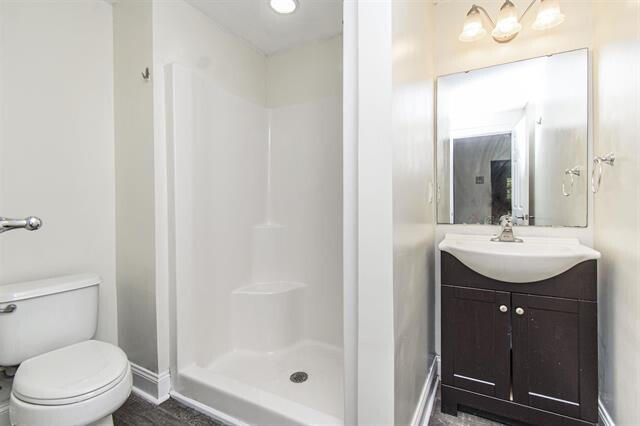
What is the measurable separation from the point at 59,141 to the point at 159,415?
5.23ft

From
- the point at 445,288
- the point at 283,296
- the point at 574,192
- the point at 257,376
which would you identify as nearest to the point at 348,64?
the point at 445,288

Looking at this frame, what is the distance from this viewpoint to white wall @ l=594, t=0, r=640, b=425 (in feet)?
3.76

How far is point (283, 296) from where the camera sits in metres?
2.23

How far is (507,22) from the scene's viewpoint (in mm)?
1655

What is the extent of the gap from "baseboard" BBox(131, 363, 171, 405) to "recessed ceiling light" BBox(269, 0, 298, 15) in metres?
2.32

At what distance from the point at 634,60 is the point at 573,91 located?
1.77 ft

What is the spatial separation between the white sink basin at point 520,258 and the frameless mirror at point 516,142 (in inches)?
11.3

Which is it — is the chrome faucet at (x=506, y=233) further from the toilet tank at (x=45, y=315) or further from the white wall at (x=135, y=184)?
the toilet tank at (x=45, y=315)

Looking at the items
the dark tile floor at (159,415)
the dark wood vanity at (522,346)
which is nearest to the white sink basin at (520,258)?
the dark wood vanity at (522,346)

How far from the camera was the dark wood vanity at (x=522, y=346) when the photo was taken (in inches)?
52.6

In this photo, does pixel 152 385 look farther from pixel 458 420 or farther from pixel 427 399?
pixel 458 420

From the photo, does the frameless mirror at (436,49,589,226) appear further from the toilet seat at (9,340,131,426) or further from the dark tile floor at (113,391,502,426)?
the toilet seat at (9,340,131,426)

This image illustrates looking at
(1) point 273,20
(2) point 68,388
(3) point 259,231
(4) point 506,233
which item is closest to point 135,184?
(3) point 259,231

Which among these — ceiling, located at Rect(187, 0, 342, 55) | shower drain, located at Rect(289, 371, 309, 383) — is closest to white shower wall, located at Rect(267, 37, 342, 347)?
ceiling, located at Rect(187, 0, 342, 55)
